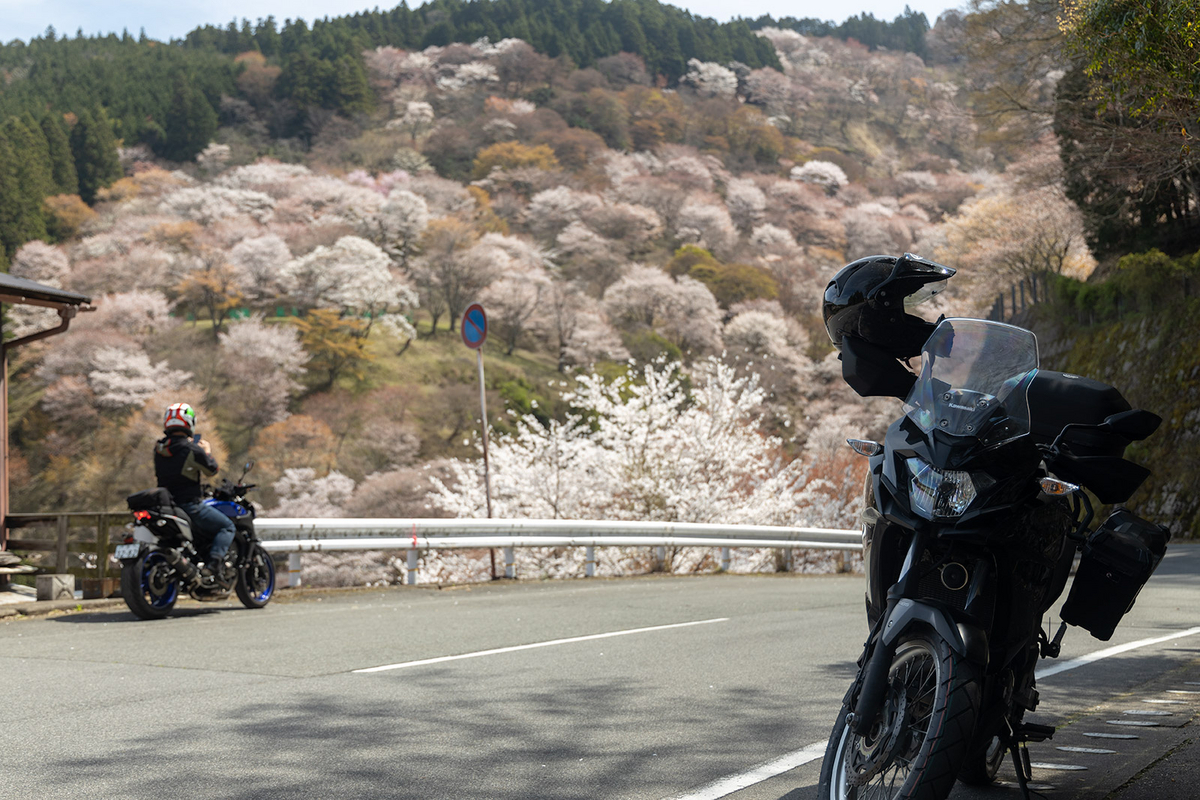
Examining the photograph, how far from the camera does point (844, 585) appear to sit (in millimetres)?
13516

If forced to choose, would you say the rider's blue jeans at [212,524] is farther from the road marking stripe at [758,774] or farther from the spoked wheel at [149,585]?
the road marking stripe at [758,774]

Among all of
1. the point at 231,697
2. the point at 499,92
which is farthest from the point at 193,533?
the point at 499,92

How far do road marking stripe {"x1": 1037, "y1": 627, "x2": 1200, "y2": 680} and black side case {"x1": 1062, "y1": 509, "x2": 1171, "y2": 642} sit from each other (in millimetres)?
3188

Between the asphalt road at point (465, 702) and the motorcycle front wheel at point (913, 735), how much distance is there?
75cm

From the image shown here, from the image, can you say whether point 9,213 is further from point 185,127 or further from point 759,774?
point 759,774

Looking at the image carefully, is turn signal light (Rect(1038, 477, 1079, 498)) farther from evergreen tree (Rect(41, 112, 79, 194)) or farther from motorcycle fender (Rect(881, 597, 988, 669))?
evergreen tree (Rect(41, 112, 79, 194))

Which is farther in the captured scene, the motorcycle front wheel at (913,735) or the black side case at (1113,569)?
the black side case at (1113,569)

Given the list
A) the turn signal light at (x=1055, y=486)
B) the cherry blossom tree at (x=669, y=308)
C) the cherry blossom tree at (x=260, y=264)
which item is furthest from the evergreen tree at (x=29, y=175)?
the turn signal light at (x=1055, y=486)

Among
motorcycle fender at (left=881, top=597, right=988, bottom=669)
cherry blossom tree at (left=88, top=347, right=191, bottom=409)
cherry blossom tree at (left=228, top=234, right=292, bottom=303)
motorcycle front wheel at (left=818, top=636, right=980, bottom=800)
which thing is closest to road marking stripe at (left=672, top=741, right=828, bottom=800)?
motorcycle front wheel at (left=818, top=636, right=980, bottom=800)

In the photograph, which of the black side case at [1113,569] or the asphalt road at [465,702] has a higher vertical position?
the black side case at [1113,569]

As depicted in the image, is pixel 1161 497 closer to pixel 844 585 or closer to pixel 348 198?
pixel 844 585

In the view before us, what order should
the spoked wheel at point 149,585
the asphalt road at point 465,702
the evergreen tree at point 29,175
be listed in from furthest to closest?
the evergreen tree at point 29,175
the spoked wheel at point 149,585
the asphalt road at point 465,702

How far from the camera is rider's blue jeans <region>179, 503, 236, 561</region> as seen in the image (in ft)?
30.6

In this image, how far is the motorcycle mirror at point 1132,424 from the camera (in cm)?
300
